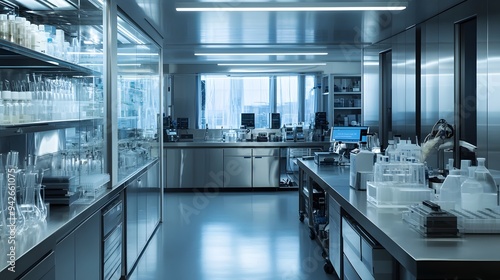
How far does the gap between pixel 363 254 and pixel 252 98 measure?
992 cm

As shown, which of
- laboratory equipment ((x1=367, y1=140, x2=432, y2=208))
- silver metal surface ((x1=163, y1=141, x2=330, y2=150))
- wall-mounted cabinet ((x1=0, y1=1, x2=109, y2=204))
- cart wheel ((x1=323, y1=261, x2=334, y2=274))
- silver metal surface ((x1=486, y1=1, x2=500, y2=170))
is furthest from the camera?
silver metal surface ((x1=163, y1=141, x2=330, y2=150))

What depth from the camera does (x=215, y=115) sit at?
12242 millimetres

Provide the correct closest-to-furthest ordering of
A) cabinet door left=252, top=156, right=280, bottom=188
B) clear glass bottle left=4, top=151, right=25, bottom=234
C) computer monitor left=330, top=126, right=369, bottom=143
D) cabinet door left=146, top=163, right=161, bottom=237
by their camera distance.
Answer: clear glass bottle left=4, top=151, right=25, bottom=234
cabinet door left=146, top=163, right=161, bottom=237
computer monitor left=330, top=126, right=369, bottom=143
cabinet door left=252, top=156, right=280, bottom=188

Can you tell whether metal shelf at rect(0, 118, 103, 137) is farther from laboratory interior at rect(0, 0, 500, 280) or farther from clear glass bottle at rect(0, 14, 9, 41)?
clear glass bottle at rect(0, 14, 9, 41)

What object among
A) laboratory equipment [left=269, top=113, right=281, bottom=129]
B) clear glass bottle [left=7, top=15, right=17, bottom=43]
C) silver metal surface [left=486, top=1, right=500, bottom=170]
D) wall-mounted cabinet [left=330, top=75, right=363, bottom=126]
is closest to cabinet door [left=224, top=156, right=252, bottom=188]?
laboratory equipment [left=269, top=113, right=281, bottom=129]

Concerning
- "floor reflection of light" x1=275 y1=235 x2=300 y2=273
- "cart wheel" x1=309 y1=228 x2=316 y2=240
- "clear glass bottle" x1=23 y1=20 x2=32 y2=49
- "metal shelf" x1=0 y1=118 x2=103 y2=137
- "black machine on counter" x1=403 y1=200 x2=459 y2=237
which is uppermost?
"clear glass bottle" x1=23 y1=20 x2=32 y2=49

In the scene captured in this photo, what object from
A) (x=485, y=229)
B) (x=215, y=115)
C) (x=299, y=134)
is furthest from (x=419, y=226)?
(x=215, y=115)

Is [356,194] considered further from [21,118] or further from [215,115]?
[215,115]

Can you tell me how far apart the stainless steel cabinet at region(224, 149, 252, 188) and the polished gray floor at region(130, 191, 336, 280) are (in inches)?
42.1

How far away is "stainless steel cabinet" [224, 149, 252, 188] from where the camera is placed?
875cm

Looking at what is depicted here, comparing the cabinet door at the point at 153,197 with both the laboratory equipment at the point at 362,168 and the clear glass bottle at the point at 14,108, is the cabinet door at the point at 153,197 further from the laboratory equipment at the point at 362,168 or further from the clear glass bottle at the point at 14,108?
the clear glass bottle at the point at 14,108

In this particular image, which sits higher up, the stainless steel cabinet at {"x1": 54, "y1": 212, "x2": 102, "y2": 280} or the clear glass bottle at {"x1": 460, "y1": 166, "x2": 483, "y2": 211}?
the clear glass bottle at {"x1": 460, "y1": 166, "x2": 483, "y2": 211}

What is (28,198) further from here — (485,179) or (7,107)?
(485,179)

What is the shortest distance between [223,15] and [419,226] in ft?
11.5
